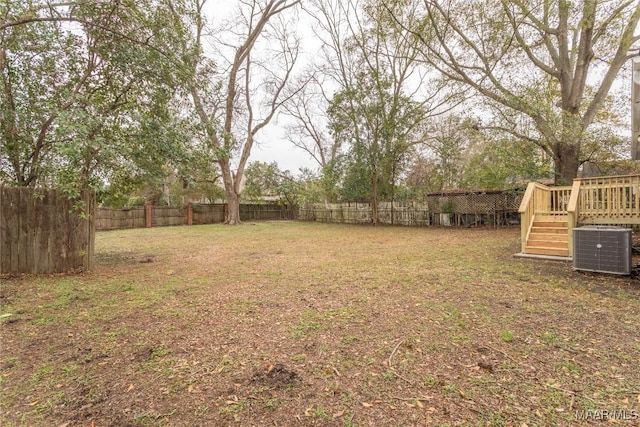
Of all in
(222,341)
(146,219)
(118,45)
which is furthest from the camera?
(146,219)

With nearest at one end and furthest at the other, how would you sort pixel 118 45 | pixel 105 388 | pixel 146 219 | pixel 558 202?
pixel 105 388 < pixel 118 45 < pixel 558 202 < pixel 146 219

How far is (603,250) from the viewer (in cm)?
488

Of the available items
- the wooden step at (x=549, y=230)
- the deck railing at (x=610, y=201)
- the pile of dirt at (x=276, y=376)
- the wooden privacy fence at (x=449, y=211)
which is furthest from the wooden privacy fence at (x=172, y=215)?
the deck railing at (x=610, y=201)

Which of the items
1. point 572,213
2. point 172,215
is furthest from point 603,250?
point 172,215

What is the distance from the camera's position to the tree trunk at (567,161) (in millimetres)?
10328

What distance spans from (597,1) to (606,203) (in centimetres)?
566

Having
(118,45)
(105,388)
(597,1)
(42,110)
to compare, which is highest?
(597,1)

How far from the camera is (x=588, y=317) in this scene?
3.15 meters

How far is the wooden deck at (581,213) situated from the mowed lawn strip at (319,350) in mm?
1800

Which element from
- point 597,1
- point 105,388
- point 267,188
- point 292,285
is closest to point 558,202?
point 597,1

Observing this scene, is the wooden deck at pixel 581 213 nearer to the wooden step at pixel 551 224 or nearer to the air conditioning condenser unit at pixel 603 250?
the wooden step at pixel 551 224

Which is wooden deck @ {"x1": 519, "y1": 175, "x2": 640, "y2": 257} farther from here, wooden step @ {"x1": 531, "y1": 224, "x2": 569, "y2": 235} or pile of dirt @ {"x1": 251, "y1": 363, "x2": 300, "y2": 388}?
pile of dirt @ {"x1": 251, "y1": 363, "x2": 300, "y2": 388}

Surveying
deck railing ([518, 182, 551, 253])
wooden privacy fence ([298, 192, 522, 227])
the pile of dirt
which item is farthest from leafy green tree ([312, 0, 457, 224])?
the pile of dirt

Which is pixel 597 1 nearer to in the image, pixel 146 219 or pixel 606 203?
pixel 606 203
